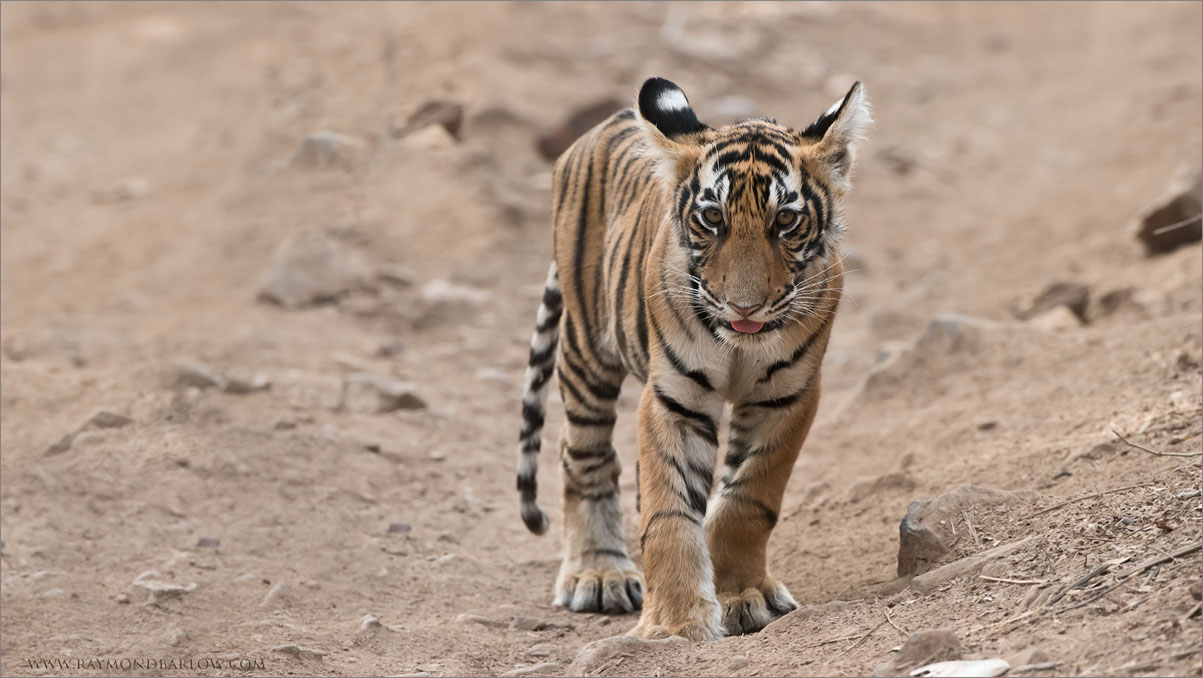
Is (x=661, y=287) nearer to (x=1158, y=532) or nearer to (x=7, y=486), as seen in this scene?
(x=1158, y=532)

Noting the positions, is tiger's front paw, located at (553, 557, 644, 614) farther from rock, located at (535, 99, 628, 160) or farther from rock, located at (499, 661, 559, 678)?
rock, located at (535, 99, 628, 160)

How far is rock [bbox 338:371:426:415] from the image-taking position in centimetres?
777

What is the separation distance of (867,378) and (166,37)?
1062cm

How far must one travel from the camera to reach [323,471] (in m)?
6.82

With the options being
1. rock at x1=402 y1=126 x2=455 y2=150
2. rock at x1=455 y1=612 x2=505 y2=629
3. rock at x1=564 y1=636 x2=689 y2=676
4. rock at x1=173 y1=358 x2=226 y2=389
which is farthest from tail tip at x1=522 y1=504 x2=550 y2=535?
rock at x1=402 y1=126 x2=455 y2=150

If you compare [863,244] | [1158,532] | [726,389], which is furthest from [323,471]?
[863,244]

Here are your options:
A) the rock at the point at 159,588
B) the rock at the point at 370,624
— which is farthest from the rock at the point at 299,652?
the rock at the point at 159,588

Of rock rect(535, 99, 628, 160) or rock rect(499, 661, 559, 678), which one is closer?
rock rect(499, 661, 559, 678)

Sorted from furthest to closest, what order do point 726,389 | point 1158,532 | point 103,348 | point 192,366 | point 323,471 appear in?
point 103,348
point 192,366
point 323,471
point 726,389
point 1158,532

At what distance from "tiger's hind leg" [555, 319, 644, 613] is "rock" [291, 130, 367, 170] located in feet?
20.6

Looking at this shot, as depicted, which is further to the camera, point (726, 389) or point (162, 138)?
point (162, 138)

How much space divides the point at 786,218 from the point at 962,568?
119 centimetres

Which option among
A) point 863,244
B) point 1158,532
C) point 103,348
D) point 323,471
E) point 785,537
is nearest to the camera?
point 1158,532

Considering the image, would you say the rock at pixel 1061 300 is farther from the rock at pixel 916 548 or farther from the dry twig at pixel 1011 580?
the dry twig at pixel 1011 580
